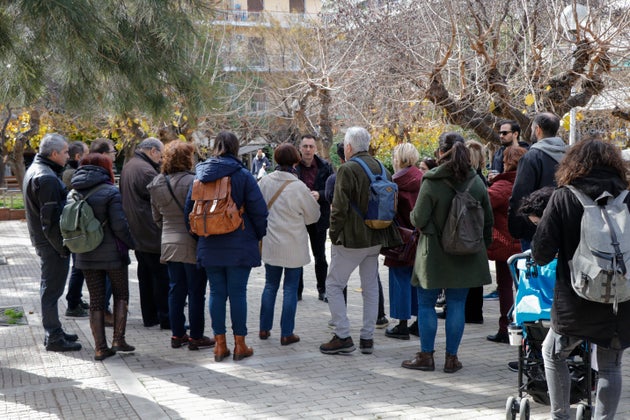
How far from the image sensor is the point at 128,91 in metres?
6.57

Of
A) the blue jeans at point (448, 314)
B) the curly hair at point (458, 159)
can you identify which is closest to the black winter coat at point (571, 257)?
the curly hair at point (458, 159)

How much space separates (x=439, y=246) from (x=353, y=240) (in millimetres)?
803

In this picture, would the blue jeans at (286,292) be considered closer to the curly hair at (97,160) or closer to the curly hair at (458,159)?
the curly hair at (97,160)

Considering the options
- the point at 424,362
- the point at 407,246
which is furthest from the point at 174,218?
the point at 424,362

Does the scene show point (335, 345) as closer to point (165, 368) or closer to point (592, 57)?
point (165, 368)

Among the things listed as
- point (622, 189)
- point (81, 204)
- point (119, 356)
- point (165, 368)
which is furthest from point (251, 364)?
point (622, 189)

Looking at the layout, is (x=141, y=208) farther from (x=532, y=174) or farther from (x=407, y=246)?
(x=532, y=174)

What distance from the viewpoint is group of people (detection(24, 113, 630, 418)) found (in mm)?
5293

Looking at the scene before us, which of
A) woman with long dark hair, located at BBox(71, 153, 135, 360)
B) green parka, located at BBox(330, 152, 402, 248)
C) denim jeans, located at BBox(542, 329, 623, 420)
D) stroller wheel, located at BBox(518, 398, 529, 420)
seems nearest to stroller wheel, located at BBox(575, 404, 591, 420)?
denim jeans, located at BBox(542, 329, 623, 420)

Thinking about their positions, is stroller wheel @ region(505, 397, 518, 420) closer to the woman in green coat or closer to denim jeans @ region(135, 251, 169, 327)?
the woman in green coat

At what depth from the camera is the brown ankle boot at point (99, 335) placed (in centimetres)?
582

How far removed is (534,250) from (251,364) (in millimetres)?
2889

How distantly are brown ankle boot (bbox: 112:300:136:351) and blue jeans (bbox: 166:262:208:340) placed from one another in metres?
0.42

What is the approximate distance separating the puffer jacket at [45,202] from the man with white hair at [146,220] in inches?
29.2
